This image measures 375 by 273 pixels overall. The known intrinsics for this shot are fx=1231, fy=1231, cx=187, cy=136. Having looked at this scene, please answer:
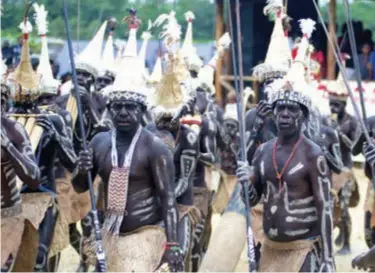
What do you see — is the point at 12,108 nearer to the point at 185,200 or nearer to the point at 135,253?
the point at 185,200

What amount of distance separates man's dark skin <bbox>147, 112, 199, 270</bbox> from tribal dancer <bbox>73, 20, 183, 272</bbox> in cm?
199

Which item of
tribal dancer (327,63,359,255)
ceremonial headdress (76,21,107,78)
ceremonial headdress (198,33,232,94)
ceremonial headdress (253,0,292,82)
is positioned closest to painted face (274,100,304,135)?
ceremonial headdress (253,0,292,82)

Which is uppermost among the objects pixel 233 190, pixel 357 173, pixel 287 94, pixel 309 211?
pixel 287 94

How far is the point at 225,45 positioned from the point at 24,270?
6.07 m

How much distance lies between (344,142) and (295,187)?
5829 millimetres

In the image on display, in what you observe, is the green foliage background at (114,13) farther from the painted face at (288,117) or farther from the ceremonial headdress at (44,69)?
the painted face at (288,117)

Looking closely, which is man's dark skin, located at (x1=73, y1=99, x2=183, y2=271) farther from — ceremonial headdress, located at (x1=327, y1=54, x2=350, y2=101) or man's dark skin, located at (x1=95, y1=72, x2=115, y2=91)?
ceremonial headdress, located at (x1=327, y1=54, x2=350, y2=101)

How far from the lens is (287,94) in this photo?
827 cm

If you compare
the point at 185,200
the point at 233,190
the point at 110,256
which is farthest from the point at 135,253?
the point at 233,190

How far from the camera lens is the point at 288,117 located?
322 inches

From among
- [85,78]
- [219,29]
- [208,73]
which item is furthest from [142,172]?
[219,29]

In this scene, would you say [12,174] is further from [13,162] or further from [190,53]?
[190,53]

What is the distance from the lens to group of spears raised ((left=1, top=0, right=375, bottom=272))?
7.89 meters

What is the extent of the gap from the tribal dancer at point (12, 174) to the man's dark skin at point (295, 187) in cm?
149
